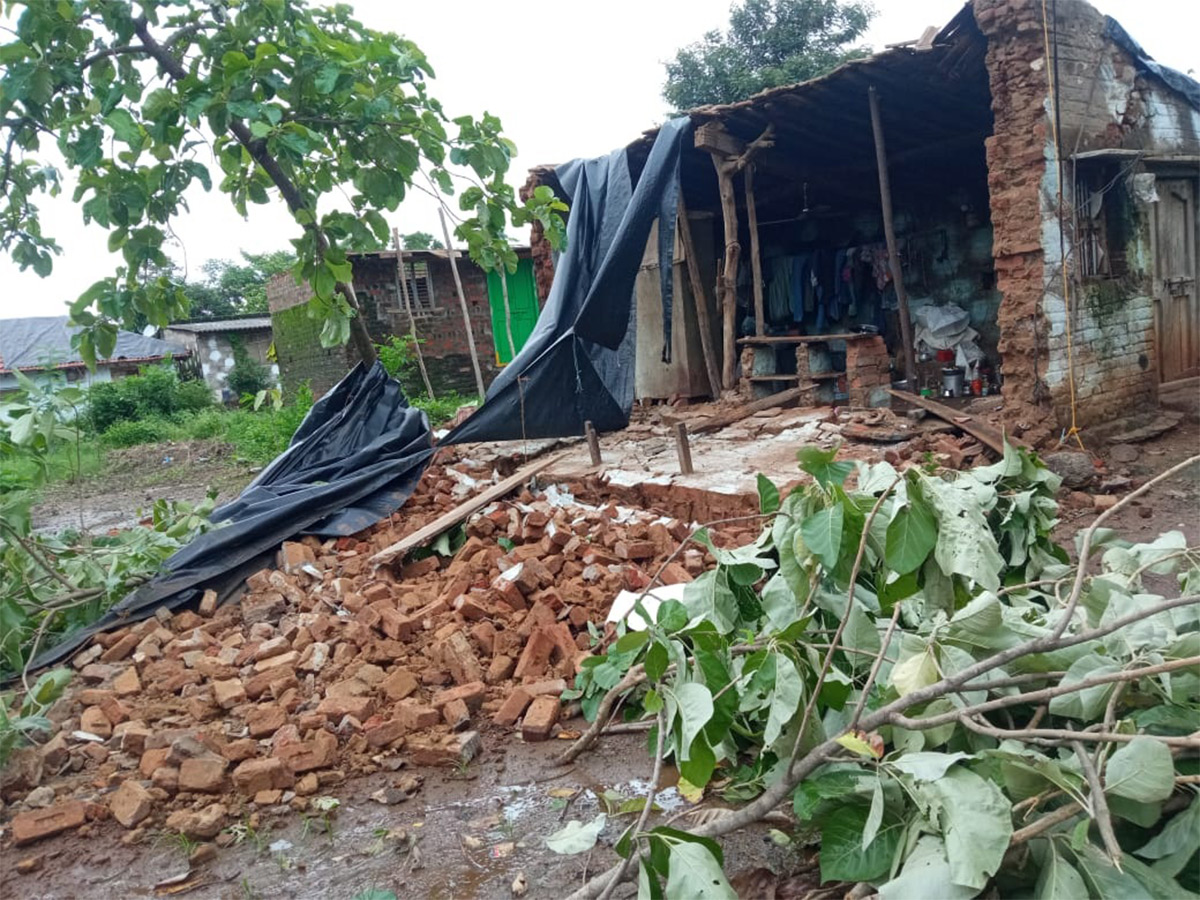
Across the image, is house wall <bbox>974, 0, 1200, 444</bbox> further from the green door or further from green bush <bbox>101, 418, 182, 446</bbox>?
→ green bush <bbox>101, 418, 182, 446</bbox>

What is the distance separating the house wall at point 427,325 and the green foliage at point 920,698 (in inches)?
501

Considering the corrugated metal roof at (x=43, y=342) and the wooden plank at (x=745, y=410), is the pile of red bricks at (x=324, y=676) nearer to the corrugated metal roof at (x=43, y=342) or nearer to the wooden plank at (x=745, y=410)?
the wooden plank at (x=745, y=410)

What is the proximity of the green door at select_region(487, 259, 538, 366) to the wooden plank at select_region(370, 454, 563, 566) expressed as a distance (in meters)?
9.92

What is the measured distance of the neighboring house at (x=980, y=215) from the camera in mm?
6219

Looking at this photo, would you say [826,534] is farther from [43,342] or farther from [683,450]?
[43,342]

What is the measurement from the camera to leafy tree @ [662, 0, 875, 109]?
19438 mm

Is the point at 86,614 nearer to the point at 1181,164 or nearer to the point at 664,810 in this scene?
the point at 664,810

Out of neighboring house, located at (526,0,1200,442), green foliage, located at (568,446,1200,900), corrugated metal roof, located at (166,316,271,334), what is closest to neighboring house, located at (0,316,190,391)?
corrugated metal roof, located at (166,316,271,334)

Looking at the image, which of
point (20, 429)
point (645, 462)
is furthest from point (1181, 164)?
point (20, 429)

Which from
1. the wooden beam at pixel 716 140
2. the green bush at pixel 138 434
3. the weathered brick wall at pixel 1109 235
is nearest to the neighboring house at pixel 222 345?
the green bush at pixel 138 434

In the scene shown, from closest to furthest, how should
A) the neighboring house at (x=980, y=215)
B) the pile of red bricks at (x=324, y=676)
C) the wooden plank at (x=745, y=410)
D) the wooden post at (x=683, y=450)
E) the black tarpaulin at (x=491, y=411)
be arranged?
1. the pile of red bricks at (x=324, y=676)
2. the black tarpaulin at (x=491, y=411)
3. the wooden post at (x=683, y=450)
4. the neighboring house at (x=980, y=215)
5. the wooden plank at (x=745, y=410)

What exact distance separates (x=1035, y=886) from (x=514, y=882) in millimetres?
1370

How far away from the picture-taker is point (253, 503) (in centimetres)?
506

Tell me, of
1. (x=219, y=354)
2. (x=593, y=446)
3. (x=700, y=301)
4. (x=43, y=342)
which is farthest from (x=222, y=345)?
(x=593, y=446)
